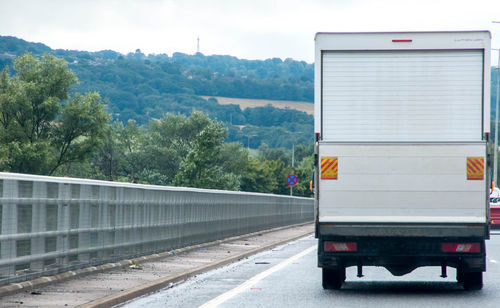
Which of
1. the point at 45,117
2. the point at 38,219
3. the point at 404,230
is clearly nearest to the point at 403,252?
the point at 404,230

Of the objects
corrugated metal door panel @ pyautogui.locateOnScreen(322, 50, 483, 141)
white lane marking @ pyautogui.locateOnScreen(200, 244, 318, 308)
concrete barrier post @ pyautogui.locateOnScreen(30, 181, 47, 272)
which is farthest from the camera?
corrugated metal door panel @ pyautogui.locateOnScreen(322, 50, 483, 141)

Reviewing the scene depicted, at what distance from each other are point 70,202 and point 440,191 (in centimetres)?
519

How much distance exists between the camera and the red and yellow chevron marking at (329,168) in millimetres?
11945

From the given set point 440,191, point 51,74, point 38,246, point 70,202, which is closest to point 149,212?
point 70,202

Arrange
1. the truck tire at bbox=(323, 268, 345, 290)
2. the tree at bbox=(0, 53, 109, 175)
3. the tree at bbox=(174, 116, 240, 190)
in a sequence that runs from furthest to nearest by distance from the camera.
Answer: the tree at bbox=(174, 116, 240, 190) < the tree at bbox=(0, 53, 109, 175) < the truck tire at bbox=(323, 268, 345, 290)

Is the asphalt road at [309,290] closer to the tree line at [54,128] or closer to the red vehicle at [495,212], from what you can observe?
the red vehicle at [495,212]

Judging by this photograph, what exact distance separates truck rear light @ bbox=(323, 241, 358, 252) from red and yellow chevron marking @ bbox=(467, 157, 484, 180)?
5.77 feet

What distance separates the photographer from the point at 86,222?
44.9 feet

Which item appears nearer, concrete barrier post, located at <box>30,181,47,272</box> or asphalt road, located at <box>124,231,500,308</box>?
asphalt road, located at <box>124,231,500,308</box>

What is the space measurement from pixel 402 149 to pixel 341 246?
1.53 meters

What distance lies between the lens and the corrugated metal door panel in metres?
12.3

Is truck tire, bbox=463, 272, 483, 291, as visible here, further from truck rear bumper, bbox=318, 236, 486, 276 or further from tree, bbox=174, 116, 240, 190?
tree, bbox=174, 116, 240, 190

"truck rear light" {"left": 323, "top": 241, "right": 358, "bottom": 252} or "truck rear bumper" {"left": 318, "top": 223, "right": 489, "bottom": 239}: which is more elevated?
"truck rear bumper" {"left": 318, "top": 223, "right": 489, "bottom": 239}

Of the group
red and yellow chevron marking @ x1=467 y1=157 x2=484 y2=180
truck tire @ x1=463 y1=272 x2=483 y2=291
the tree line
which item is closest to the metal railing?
red and yellow chevron marking @ x1=467 y1=157 x2=484 y2=180
